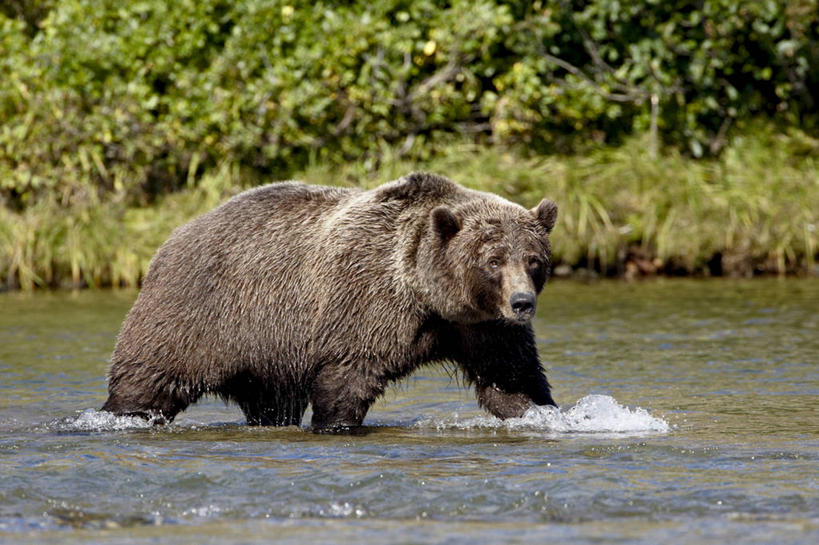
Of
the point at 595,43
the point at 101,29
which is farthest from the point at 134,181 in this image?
the point at 595,43

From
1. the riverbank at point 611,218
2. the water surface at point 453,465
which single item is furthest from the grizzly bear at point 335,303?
the riverbank at point 611,218

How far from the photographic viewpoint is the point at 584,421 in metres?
7.62

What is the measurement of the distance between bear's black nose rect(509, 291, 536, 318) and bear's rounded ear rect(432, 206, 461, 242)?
23.9 inches

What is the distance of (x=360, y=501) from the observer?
579 cm

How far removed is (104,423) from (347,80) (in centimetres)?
1092

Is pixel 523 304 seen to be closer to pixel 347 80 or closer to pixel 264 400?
pixel 264 400

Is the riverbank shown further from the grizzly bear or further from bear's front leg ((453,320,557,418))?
bear's front leg ((453,320,557,418))

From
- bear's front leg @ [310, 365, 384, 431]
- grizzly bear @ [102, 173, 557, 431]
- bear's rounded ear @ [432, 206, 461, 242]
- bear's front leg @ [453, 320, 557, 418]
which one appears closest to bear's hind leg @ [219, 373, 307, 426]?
grizzly bear @ [102, 173, 557, 431]

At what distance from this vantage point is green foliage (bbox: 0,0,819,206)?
17.9 meters

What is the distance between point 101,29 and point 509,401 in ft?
41.7

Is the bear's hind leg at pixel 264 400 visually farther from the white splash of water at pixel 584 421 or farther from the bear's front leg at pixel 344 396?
the white splash of water at pixel 584 421

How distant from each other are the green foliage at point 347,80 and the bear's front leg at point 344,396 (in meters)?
10.8

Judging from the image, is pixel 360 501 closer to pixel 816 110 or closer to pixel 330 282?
pixel 330 282

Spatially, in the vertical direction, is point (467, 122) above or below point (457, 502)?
above
